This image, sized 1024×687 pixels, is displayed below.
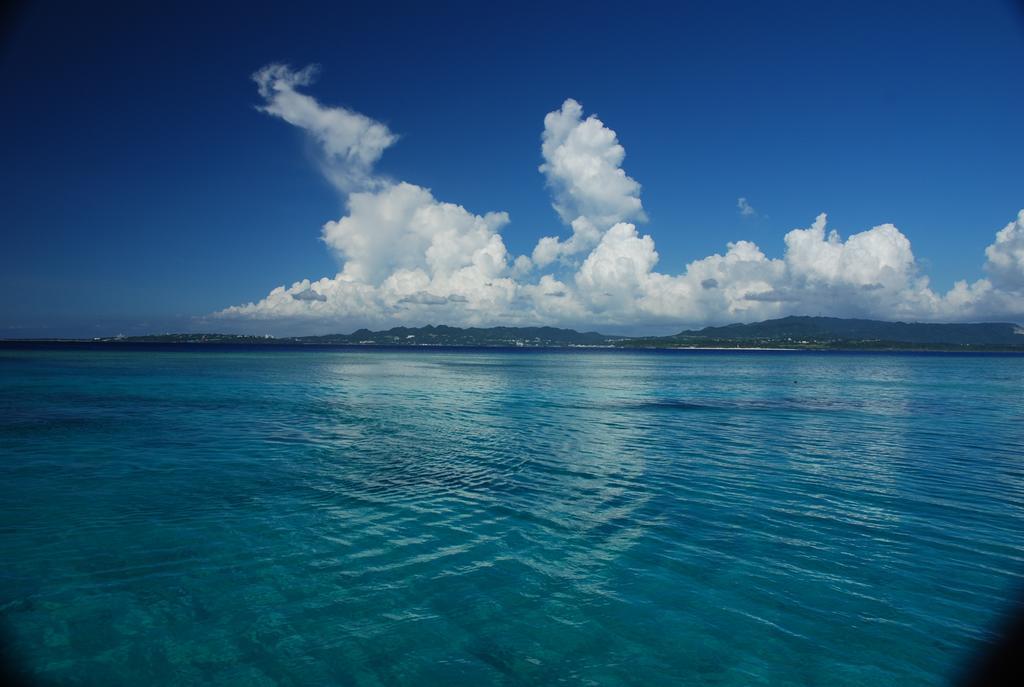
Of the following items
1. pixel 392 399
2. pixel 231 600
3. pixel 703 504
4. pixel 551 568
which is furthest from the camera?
pixel 392 399

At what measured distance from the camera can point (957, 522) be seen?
51.0 ft

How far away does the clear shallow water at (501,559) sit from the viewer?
8.95 m

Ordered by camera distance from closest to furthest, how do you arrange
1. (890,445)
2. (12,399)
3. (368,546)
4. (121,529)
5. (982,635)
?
1. (982,635)
2. (368,546)
3. (121,529)
4. (890,445)
5. (12,399)

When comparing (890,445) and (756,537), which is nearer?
(756,537)

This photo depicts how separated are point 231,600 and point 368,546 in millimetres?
3343

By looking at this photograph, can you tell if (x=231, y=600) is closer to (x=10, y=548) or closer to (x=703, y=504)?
(x=10, y=548)

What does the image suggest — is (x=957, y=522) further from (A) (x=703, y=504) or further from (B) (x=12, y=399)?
(B) (x=12, y=399)

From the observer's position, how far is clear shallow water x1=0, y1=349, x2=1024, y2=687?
8945mm

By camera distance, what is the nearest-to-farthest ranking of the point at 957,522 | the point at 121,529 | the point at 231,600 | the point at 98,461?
1. the point at 231,600
2. the point at 121,529
3. the point at 957,522
4. the point at 98,461

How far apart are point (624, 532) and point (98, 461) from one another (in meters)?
22.1

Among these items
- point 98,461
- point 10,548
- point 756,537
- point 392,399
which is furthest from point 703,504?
point 392,399

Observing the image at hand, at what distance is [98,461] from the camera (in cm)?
2283

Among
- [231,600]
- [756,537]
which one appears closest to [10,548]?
[231,600]

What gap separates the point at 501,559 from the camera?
12727 millimetres
